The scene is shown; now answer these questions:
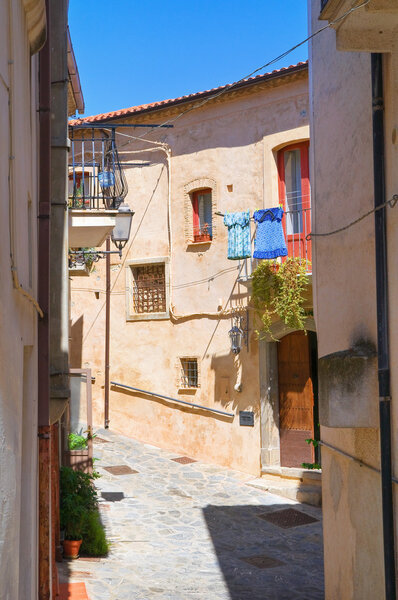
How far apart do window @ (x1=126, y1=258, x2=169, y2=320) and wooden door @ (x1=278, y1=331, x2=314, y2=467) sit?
142 inches

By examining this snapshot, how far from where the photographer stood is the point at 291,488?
14.0 m

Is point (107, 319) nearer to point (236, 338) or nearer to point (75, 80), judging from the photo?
point (236, 338)

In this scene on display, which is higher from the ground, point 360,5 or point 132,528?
point 360,5

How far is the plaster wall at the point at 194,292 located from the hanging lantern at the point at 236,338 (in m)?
0.17

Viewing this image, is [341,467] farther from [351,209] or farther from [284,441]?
[284,441]

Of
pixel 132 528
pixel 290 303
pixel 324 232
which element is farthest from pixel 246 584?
pixel 290 303

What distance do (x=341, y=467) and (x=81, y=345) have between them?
1264 cm

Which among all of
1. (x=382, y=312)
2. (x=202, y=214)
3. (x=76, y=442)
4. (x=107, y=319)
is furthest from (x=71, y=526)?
(x=202, y=214)

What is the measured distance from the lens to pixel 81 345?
1847cm

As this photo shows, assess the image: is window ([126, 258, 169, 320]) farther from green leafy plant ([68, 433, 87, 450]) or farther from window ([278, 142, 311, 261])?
green leafy plant ([68, 433, 87, 450])

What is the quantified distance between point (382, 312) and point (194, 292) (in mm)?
11491

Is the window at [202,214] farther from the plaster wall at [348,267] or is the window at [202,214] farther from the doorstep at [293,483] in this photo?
the plaster wall at [348,267]

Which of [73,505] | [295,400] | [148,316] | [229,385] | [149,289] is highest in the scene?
[149,289]

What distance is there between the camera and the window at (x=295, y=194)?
14.6 m
